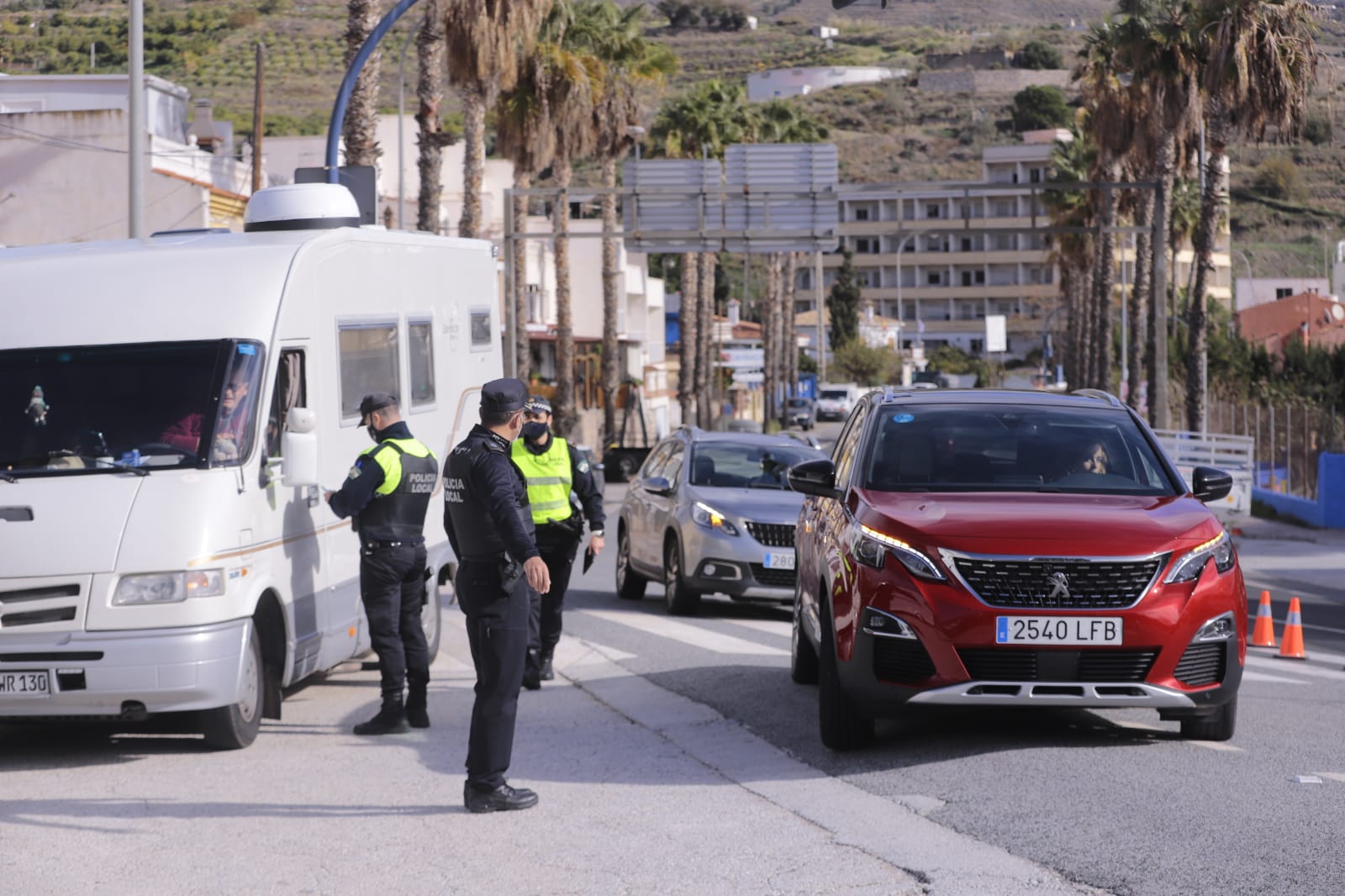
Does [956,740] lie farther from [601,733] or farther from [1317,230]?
[1317,230]

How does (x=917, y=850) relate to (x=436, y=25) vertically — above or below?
below

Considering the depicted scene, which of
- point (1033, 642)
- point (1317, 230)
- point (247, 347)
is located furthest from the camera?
point (1317, 230)

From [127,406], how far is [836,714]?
404cm

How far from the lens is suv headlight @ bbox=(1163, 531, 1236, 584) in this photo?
26.8 feet

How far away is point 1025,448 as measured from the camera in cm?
942

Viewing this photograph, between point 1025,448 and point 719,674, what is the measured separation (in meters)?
3.41

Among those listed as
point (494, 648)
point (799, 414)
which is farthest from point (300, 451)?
point (799, 414)

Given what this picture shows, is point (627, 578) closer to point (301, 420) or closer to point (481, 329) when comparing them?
point (481, 329)

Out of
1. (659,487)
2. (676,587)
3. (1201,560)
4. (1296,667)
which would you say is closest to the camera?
(1201,560)

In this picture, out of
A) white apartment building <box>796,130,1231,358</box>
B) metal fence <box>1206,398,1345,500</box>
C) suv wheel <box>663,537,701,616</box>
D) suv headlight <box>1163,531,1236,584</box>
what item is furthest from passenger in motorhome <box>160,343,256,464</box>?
white apartment building <box>796,130,1231,358</box>

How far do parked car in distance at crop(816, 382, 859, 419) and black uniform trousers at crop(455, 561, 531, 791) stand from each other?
8525 centimetres

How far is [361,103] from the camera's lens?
25.6 meters

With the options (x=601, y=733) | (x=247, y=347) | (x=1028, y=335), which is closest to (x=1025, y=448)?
(x=601, y=733)

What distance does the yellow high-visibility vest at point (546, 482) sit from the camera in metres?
11.5
